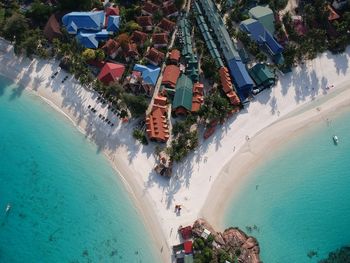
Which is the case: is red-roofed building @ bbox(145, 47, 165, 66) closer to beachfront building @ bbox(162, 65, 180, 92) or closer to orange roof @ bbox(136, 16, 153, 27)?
beachfront building @ bbox(162, 65, 180, 92)

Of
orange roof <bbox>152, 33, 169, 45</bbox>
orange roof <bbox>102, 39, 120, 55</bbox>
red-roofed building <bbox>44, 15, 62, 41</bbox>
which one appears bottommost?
orange roof <bbox>102, 39, 120, 55</bbox>

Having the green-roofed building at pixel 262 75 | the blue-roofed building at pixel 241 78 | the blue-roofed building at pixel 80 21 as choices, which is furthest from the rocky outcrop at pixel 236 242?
the blue-roofed building at pixel 80 21

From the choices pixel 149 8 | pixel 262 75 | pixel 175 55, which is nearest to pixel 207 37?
pixel 175 55

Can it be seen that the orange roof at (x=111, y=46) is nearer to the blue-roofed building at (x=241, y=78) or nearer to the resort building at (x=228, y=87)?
the resort building at (x=228, y=87)

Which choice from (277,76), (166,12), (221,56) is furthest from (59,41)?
(277,76)

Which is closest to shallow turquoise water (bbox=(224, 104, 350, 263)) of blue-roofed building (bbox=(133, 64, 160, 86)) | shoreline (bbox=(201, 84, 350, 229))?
shoreline (bbox=(201, 84, 350, 229))

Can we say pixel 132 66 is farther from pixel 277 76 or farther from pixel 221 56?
pixel 277 76

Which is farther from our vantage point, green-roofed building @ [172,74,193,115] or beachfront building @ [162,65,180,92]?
beachfront building @ [162,65,180,92]

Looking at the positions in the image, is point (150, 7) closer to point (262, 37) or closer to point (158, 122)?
point (262, 37)
